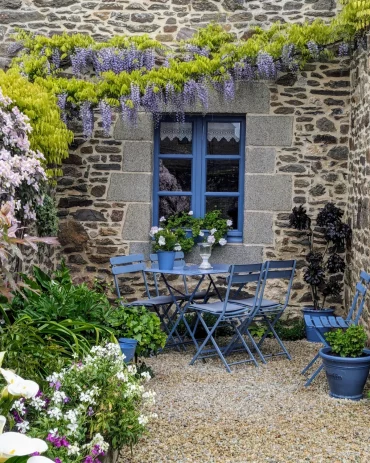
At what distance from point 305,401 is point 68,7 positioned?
4.37 m

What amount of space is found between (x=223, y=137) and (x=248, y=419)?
340 cm

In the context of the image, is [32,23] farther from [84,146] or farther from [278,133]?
[278,133]

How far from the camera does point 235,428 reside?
145 inches

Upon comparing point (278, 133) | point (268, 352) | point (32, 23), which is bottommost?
point (268, 352)

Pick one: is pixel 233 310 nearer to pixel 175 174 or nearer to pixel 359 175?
pixel 359 175

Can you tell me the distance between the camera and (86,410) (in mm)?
2738

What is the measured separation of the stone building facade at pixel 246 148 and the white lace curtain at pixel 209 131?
0.52 feet

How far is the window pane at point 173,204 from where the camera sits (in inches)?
262

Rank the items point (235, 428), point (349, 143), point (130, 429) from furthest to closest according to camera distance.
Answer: point (349, 143), point (235, 428), point (130, 429)

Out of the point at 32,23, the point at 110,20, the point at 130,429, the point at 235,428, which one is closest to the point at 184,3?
the point at 110,20

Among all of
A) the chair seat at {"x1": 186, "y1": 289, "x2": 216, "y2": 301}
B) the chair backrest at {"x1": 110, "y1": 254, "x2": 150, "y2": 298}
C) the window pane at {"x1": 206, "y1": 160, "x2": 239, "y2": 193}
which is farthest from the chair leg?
the window pane at {"x1": 206, "y1": 160, "x2": 239, "y2": 193}

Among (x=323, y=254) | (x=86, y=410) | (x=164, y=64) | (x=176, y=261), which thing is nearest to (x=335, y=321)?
(x=323, y=254)

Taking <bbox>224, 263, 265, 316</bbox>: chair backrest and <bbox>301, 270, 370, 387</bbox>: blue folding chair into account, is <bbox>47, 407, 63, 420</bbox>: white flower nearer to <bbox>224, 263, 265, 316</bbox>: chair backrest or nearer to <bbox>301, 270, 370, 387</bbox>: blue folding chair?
<bbox>301, 270, 370, 387</bbox>: blue folding chair

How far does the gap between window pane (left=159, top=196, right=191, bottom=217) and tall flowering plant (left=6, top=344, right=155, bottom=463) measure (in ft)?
12.0
